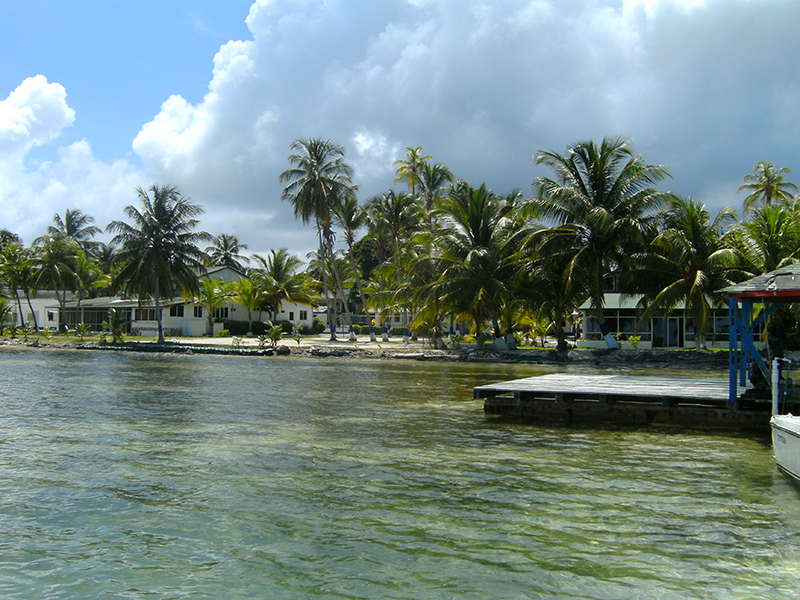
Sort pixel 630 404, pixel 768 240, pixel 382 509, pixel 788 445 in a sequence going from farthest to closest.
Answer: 1. pixel 768 240
2. pixel 630 404
3. pixel 788 445
4. pixel 382 509

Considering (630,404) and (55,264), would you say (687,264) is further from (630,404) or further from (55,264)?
(55,264)

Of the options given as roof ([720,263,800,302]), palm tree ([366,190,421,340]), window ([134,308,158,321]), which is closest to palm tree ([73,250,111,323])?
window ([134,308,158,321])

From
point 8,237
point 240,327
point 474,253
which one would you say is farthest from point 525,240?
point 8,237

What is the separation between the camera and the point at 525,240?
3028 centimetres

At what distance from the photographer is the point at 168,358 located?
33406mm

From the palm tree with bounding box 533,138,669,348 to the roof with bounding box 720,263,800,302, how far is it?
17558 mm

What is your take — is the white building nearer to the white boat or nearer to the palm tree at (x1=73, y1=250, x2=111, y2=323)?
the palm tree at (x1=73, y1=250, x2=111, y2=323)

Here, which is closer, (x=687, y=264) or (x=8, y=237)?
(x=687, y=264)

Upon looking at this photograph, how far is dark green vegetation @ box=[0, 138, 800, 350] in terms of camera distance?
28688 mm

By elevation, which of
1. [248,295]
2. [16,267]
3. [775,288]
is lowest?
[775,288]

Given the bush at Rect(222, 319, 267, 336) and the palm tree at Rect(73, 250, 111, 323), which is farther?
the palm tree at Rect(73, 250, 111, 323)

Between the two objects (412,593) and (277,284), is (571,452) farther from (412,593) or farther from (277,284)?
(277,284)

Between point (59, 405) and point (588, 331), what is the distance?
3078 cm

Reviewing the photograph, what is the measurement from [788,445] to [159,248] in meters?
41.3
